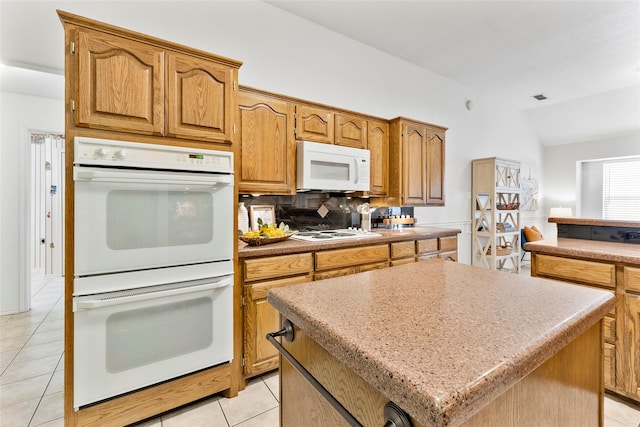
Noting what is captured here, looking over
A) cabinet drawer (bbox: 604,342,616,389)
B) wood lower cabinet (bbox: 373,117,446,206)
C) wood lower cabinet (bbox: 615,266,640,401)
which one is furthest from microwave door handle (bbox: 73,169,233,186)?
cabinet drawer (bbox: 604,342,616,389)

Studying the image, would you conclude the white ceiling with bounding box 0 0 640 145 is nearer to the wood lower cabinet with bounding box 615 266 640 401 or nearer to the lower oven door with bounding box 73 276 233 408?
the lower oven door with bounding box 73 276 233 408

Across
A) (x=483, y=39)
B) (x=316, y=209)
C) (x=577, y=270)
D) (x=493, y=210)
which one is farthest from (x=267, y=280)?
(x=493, y=210)

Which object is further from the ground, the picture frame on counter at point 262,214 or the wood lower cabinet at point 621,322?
the picture frame on counter at point 262,214

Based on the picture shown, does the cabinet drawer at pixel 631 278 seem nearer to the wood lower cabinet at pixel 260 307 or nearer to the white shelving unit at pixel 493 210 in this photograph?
the wood lower cabinet at pixel 260 307

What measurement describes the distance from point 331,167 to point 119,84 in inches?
63.7

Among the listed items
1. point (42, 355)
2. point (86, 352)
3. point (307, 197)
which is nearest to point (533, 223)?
point (307, 197)

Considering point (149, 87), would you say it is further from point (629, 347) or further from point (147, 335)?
point (629, 347)

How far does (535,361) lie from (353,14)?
321 centimetres

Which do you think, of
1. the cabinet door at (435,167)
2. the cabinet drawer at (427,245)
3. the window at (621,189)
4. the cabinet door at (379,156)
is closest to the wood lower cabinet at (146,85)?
the cabinet door at (379,156)

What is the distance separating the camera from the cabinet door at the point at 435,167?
338cm

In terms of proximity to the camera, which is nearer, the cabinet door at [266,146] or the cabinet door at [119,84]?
the cabinet door at [119,84]

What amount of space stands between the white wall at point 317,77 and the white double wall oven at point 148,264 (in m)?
1.28

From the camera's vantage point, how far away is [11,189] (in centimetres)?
318

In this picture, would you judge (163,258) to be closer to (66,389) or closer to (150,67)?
(66,389)
